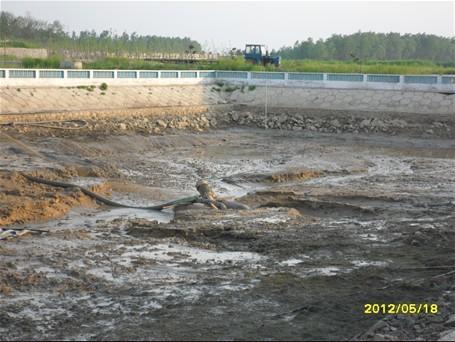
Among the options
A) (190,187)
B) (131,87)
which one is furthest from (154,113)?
(190,187)

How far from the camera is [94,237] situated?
1441 cm

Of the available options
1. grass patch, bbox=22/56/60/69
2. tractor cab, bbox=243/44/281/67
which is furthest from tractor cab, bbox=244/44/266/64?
grass patch, bbox=22/56/60/69

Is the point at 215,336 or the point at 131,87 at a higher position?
the point at 131,87

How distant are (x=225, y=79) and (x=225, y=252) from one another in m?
30.4

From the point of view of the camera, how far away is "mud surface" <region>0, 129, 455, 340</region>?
9500 mm

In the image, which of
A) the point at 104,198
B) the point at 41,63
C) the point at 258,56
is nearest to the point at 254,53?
the point at 258,56

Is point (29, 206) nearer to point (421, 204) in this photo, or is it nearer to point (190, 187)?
point (190, 187)

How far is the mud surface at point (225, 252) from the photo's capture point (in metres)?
9.50

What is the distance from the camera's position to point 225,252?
13453mm

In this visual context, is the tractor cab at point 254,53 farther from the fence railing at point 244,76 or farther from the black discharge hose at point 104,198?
the black discharge hose at point 104,198

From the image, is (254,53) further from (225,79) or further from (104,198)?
(104,198)

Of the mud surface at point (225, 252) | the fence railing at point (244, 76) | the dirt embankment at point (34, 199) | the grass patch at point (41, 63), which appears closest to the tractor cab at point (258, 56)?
the fence railing at point (244, 76)

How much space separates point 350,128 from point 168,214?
19863 mm

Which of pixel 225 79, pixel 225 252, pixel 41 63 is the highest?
pixel 41 63
